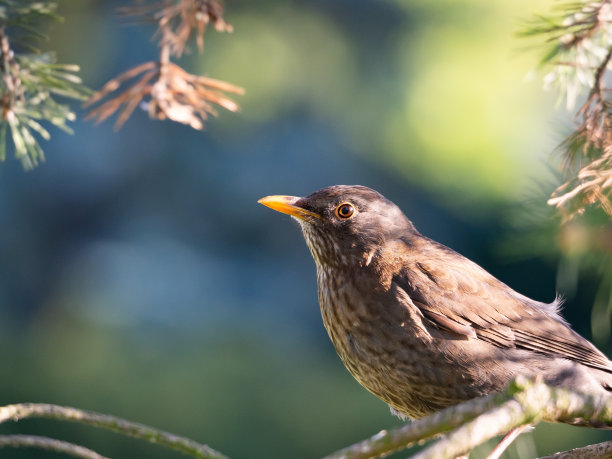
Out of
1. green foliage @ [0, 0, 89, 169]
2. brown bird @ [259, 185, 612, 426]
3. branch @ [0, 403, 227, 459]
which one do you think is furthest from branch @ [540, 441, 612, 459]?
green foliage @ [0, 0, 89, 169]

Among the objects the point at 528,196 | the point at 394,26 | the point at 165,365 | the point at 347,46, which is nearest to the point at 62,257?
the point at 165,365

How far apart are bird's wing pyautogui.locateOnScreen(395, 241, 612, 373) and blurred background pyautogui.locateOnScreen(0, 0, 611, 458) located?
321 cm

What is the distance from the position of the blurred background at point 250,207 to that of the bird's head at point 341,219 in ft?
10.8

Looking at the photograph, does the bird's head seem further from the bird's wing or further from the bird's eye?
the bird's wing

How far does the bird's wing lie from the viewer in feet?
8.07

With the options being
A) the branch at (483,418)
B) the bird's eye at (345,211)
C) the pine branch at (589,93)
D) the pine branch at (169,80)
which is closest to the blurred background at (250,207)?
the bird's eye at (345,211)

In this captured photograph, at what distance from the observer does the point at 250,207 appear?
735 centimetres

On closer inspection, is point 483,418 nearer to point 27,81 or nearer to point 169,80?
point 169,80

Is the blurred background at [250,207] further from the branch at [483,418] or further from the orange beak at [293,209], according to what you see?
the branch at [483,418]

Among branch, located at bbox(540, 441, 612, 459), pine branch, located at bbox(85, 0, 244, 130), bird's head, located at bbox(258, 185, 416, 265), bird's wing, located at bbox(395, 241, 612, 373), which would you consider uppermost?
pine branch, located at bbox(85, 0, 244, 130)

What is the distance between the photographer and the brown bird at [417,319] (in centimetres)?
232

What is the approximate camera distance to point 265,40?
752 centimetres

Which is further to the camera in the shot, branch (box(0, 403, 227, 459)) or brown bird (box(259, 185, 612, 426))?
brown bird (box(259, 185, 612, 426))

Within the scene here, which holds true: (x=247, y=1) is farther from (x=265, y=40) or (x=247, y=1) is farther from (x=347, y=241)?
(x=347, y=241)
